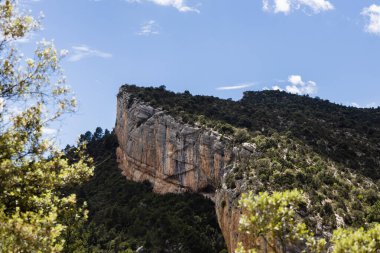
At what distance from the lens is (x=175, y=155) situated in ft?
219

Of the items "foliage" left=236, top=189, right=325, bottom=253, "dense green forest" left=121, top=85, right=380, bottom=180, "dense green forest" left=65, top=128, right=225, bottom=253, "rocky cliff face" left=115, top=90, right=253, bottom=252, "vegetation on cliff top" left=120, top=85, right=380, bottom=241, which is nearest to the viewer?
"foliage" left=236, top=189, right=325, bottom=253

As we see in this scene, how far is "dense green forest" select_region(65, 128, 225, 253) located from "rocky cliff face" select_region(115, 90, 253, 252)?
2.69 meters

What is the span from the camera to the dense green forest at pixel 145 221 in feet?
172

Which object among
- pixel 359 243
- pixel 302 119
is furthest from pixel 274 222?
pixel 302 119

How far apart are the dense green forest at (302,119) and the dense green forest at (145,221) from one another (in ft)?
46.9

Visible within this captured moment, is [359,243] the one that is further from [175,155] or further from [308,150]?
[175,155]

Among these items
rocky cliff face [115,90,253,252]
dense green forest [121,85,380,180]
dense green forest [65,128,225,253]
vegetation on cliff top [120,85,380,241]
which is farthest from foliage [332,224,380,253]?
dense green forest [121,85,380,180]

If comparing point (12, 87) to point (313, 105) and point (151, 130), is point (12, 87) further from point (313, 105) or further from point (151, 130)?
point (313, 105)

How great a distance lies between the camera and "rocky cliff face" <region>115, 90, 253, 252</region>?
5059 cm

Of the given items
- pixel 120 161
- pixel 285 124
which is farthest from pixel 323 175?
pixel 120 161

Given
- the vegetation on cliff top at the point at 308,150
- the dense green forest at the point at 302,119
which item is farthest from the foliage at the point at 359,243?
the dense green forest at the point at 302,119

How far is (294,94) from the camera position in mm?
114188

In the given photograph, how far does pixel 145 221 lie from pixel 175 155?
42.5 ft

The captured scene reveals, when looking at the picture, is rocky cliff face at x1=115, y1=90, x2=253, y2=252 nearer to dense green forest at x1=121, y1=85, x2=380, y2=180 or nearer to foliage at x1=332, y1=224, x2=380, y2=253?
dense green forest at x1=121, y1=85, x2=380, y2=180
